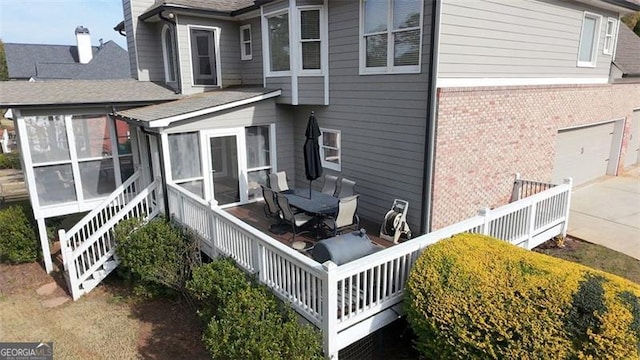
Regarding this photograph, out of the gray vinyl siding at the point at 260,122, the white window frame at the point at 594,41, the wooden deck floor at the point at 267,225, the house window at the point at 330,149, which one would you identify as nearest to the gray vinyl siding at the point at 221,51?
the gray vinyl siding at the point at 260,122

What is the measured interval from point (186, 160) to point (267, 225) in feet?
8.67

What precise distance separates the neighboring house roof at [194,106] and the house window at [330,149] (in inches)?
68.3

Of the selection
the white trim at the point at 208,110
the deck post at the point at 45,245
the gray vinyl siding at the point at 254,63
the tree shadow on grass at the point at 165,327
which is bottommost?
the tree shadow on grass at the point at 165,327

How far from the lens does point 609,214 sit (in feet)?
35.2

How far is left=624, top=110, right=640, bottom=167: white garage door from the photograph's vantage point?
16.0 m

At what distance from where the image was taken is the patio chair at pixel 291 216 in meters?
7.93

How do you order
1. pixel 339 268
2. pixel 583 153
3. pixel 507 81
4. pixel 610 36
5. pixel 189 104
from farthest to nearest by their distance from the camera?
pixel 583 153 → pixel 610 36 → pixel 189 104 → pixel 507 81 → pixel 339 268

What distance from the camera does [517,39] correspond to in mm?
8898

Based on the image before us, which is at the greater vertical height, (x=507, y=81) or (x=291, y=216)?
(x=507, y=81)

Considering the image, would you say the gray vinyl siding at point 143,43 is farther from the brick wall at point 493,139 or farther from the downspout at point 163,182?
the brick wall at point 493,139

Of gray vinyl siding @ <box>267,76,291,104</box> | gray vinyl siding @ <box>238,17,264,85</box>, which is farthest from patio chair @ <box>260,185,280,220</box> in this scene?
gray vinyl siding @ <box>238,17,264,85</box>

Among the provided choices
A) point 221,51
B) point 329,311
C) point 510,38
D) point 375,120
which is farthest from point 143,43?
point 329,311

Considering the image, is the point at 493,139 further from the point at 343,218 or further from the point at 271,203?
the point at 271,203

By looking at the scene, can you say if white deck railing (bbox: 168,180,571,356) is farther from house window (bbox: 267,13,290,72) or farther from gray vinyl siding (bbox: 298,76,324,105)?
house window (bbox: 267,13,290,72)
